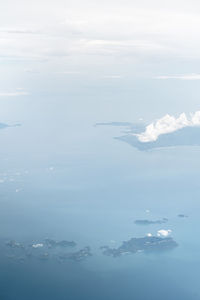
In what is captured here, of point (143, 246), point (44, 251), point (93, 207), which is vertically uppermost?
point (93, 207)

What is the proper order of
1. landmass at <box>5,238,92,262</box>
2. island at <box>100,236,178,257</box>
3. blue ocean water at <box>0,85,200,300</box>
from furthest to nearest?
island at <box>100,236,178,257</box> → landmass at <box>5,238,92,262</box> → blue ocean water at <box>0,85,200,300</box>

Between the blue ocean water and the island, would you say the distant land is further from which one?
the island

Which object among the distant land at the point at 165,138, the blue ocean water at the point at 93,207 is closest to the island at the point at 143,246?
the blue ocean water at the point at 93,207

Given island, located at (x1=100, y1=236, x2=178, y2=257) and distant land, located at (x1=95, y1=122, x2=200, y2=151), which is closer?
island, located at (x1=100, y1=236, x2=178, y2=257)

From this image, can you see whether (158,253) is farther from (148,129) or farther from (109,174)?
(148,129)

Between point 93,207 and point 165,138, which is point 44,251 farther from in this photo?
point 165,138

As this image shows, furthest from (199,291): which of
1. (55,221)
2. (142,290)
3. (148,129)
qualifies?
(148,129)

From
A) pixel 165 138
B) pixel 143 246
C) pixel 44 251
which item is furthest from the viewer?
pixel 165 138

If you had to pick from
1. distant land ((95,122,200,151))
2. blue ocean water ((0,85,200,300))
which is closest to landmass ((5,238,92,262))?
blue ocean water ((0,85,200,300))

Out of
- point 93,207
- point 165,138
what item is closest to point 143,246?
point 93,207

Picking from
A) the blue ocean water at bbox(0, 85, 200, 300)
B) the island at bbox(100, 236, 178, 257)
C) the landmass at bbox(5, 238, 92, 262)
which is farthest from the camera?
the island at bbox(100, 236, 178, 257)

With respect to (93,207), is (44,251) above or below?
Answer: below
